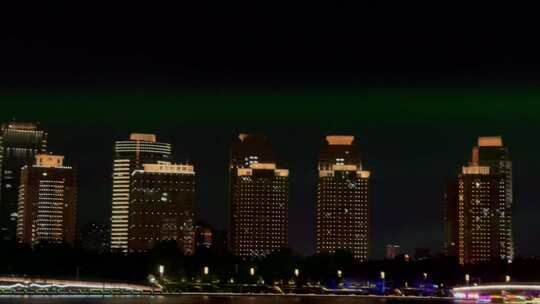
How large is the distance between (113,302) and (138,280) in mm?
39005

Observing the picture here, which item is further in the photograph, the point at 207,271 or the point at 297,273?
the point at 297,273

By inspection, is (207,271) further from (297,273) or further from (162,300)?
(162,300)

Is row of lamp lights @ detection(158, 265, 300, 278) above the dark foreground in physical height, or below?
above

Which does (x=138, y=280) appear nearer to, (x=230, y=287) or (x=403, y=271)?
(x=230, y=287)

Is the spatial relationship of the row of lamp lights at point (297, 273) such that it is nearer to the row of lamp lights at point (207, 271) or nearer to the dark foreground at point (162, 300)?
the row of lamp lights at point (207, 271)

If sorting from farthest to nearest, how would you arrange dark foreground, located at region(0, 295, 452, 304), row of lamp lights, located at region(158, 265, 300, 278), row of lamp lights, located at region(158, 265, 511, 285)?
1. row of lamp lights, located at region(158, 265, 511, 285)
2. row of lamp lights, located at region(158, 265, 300, 278)
3. dark foreground, located at region(0, 295, 452, 304)

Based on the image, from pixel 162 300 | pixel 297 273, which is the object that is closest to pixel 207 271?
pixel 297 273

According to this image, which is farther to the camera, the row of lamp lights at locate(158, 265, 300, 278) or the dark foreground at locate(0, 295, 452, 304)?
the row of lamp lights at locate(158, 265, 300, 278)

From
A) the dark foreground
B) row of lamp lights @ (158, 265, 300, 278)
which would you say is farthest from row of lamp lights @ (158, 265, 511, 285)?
the dark foreground

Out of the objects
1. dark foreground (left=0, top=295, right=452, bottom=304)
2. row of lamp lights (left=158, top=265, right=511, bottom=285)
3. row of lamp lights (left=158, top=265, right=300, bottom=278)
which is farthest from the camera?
row of lamp lights (left=158, top=265, right=511, bottom=285)

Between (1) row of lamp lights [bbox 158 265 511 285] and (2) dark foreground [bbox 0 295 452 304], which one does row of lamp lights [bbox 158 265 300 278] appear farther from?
(2) dark foreground [bbox 0 295 452 304]

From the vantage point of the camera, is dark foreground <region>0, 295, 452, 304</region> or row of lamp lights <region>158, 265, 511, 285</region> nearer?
dark foreground <region>0, 295, 452, 304</region>

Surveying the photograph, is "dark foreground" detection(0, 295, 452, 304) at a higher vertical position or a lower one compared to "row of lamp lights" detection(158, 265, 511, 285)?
lower

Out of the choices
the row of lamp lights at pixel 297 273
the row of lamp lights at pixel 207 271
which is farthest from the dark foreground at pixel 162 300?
the row of lamp lights at pixel 207 271
